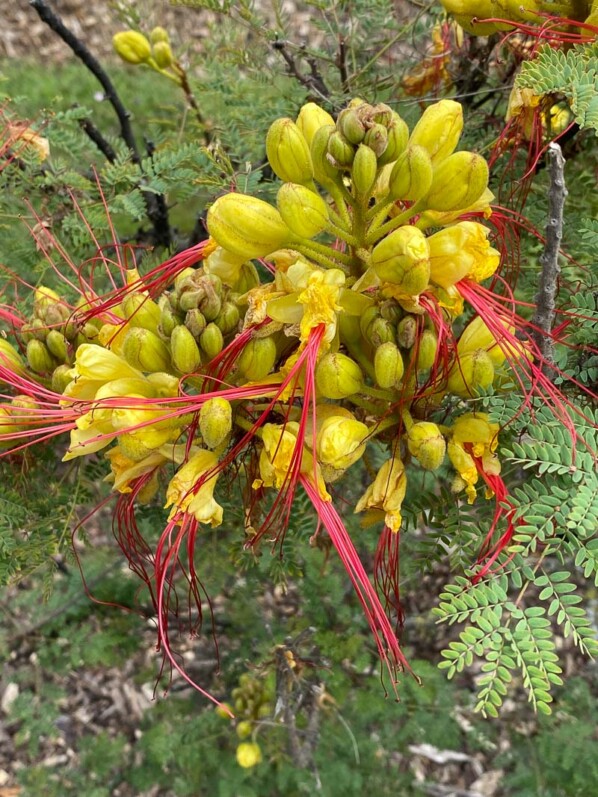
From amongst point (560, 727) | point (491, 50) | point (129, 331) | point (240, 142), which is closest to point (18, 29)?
point (240, 142)

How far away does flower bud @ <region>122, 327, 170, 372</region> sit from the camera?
1.13m

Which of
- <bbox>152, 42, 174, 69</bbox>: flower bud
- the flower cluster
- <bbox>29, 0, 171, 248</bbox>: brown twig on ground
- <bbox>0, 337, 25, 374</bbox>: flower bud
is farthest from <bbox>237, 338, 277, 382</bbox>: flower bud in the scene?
<bbox>152, 42, 174, 69</bbox>: flower bud

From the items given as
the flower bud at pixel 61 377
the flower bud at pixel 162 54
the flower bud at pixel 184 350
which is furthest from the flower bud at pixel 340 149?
the flower bud at pixel 162 54

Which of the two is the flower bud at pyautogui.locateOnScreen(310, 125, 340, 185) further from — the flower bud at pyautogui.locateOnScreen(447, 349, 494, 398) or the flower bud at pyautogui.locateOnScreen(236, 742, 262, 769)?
the flower bud at pyautogui.locateOnScreen(236, 742, 262, 769)

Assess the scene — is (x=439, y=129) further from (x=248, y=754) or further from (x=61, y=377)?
(x=248, y=754)

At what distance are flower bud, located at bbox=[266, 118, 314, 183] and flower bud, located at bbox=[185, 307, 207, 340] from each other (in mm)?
254

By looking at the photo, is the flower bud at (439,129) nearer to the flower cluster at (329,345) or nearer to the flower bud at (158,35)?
the flower cluster at (329,345)

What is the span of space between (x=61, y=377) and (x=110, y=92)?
3.92 ft

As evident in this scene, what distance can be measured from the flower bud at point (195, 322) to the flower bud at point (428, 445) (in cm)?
38

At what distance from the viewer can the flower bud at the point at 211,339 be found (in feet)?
3.65

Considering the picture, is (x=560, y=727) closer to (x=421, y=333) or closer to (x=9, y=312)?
(x=421, y=333)

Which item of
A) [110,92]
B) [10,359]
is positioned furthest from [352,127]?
[110,92]

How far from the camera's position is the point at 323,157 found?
1.04 m

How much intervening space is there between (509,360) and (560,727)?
1.84m
